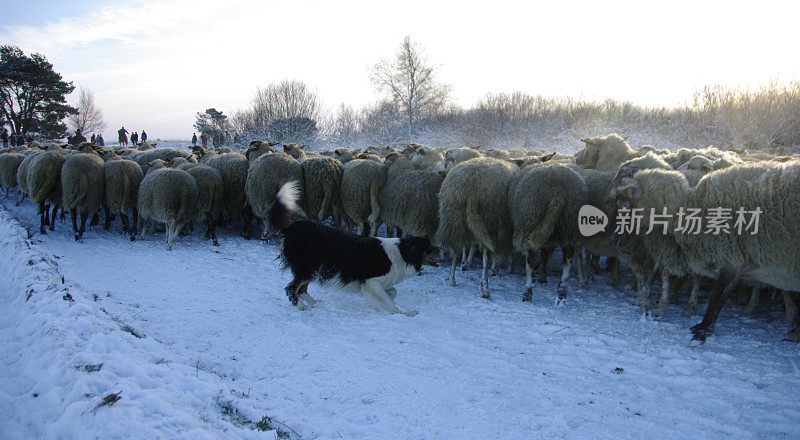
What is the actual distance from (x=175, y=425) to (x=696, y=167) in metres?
7.34

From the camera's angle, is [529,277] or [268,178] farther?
[268,178]

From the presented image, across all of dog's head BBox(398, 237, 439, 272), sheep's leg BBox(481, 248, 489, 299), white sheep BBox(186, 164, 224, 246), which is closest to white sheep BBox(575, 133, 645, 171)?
sheep's leg BBox(481, 248, 489, 299)

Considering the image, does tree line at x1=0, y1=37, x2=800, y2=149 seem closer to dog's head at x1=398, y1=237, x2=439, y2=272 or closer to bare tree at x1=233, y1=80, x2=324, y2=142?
bare tree at x1=233, y1=80, x2=324, y2=142

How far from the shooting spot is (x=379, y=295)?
570cm

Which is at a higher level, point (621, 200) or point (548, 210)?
point (621, 200)

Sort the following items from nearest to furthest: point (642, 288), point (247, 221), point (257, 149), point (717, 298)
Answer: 1. point (717, 298)
2. point (642, 288)
3. point (247, 221)
4. point (257, 149)

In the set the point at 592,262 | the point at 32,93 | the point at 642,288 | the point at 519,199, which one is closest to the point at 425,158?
the point at 519,199

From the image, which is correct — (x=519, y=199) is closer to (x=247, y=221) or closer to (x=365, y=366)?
(x=365, y=366)

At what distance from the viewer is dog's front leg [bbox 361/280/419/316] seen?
569 centimetres

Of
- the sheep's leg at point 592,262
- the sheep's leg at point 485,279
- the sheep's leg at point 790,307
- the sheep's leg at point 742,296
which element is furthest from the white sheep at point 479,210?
the sheep's leg at point 790,307

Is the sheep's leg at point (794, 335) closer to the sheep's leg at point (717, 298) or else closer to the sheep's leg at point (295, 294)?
the sheep's leg at point (717, 298)

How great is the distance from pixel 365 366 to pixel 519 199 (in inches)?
136

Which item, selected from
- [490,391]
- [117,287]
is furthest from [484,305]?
[117,287]

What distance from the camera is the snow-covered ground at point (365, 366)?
3.13 m
